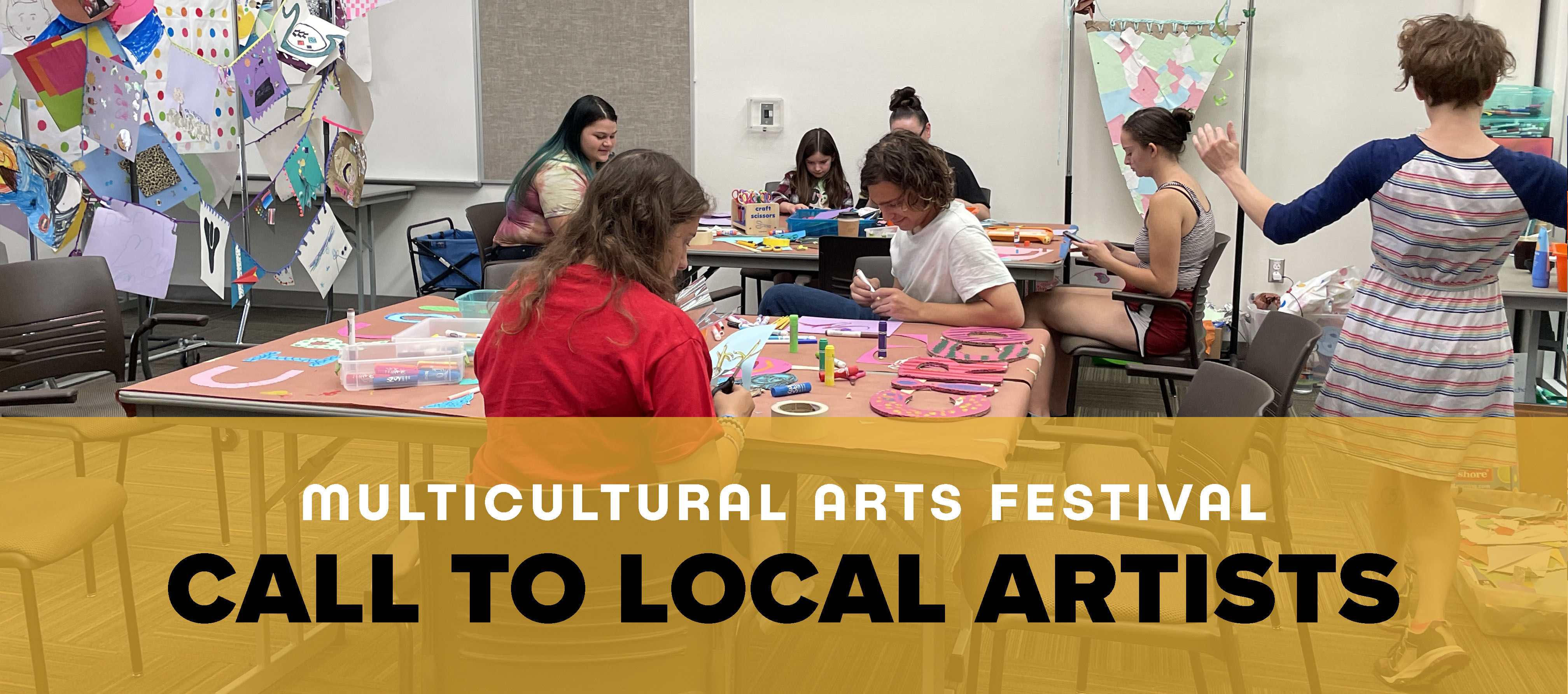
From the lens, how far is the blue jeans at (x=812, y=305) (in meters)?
3.26

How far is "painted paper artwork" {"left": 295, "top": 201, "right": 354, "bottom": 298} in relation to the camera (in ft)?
18.4

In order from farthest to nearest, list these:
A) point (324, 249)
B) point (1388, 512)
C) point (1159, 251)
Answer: point (324, 249) → point (1159, 251) → point (1388, 512)

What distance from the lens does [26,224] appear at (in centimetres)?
464

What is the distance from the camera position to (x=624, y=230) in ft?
5.84

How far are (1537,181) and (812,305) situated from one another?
171 centimetres

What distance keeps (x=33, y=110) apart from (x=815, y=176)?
3458 millimetres

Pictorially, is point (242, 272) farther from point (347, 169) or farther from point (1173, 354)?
point (1173, 354)

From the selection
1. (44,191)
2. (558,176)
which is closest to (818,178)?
(558,176)

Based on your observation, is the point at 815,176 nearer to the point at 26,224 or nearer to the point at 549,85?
the point at 549,85

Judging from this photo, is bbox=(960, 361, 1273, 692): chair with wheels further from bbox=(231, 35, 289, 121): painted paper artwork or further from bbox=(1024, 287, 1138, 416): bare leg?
bbox=(231, 35, 289, 121): painted paper artwork

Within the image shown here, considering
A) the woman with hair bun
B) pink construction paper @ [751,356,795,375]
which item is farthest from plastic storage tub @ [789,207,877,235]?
Answer: pink construction paper @ [751,356,795,375]

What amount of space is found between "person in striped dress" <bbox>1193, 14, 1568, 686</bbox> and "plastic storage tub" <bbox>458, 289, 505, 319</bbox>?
165 centimetres

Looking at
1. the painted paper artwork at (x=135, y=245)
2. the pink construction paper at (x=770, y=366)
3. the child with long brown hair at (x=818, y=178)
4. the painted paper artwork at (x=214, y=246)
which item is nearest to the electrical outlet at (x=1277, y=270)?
the child with long brown hair at (x=818, y=178)
